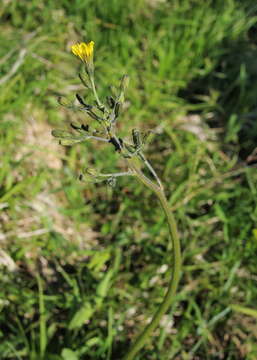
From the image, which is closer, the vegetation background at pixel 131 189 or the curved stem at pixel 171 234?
the curved stem at pixel 171 234

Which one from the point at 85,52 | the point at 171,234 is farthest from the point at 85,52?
the point at 171,234

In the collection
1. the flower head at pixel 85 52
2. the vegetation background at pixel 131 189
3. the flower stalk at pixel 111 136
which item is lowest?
the vegetation background at pixel 131 189

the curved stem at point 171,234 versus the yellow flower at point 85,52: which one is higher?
the yellow flower at point 85,52

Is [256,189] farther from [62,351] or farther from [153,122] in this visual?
[62,351]

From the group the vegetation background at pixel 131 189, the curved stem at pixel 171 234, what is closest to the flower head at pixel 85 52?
the curved stem at pixel 171 234

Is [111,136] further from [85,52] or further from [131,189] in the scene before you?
[131,189]

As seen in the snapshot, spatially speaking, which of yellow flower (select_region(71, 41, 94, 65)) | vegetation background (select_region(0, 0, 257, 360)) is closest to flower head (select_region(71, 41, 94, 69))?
yellow flower (select_region(71, 41, 94, 65))

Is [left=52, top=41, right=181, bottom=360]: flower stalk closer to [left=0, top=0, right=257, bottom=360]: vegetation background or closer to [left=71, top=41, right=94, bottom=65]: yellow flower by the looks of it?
[left=71, top=41, right=94, bottom=65]: yellow flower

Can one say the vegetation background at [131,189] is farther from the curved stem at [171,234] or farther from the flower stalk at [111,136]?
the flower stalk at [111,136]
